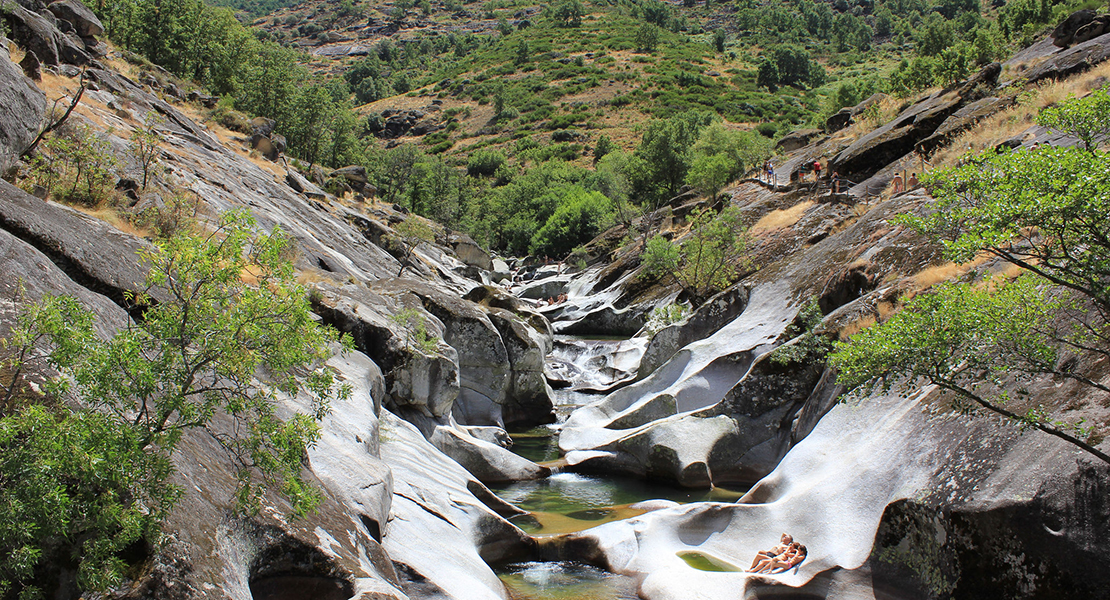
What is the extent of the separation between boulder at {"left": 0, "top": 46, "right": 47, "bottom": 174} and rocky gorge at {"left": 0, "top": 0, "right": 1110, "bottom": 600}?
6 centimetres

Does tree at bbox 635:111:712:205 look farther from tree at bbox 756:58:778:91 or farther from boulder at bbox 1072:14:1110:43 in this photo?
tree at bbox 756:58:778:91

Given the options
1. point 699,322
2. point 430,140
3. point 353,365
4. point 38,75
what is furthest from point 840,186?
point 430,140

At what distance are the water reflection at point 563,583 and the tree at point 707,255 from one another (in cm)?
2367

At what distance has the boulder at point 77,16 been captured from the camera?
34963 mm

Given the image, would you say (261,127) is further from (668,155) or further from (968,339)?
(668,155)

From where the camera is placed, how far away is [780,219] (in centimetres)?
4091

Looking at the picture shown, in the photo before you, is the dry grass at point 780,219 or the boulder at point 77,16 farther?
the dry grass at point 780,219

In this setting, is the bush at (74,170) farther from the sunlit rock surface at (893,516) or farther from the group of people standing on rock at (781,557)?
the group of people standing on rock at (781,557)

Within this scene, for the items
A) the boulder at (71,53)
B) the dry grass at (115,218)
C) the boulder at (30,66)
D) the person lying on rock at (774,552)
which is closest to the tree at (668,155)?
the boulder at (71,53)

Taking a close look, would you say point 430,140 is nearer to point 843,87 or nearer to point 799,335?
point 843,87

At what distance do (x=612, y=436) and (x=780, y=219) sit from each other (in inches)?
938

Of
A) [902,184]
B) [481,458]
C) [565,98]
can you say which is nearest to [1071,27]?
[902,184]

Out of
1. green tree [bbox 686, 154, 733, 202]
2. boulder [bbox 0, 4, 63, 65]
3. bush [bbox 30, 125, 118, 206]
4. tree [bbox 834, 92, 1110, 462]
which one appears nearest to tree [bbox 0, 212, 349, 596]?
tree [bbox 834, 92, 1110, 462]

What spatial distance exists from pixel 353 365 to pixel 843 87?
79816 mm
